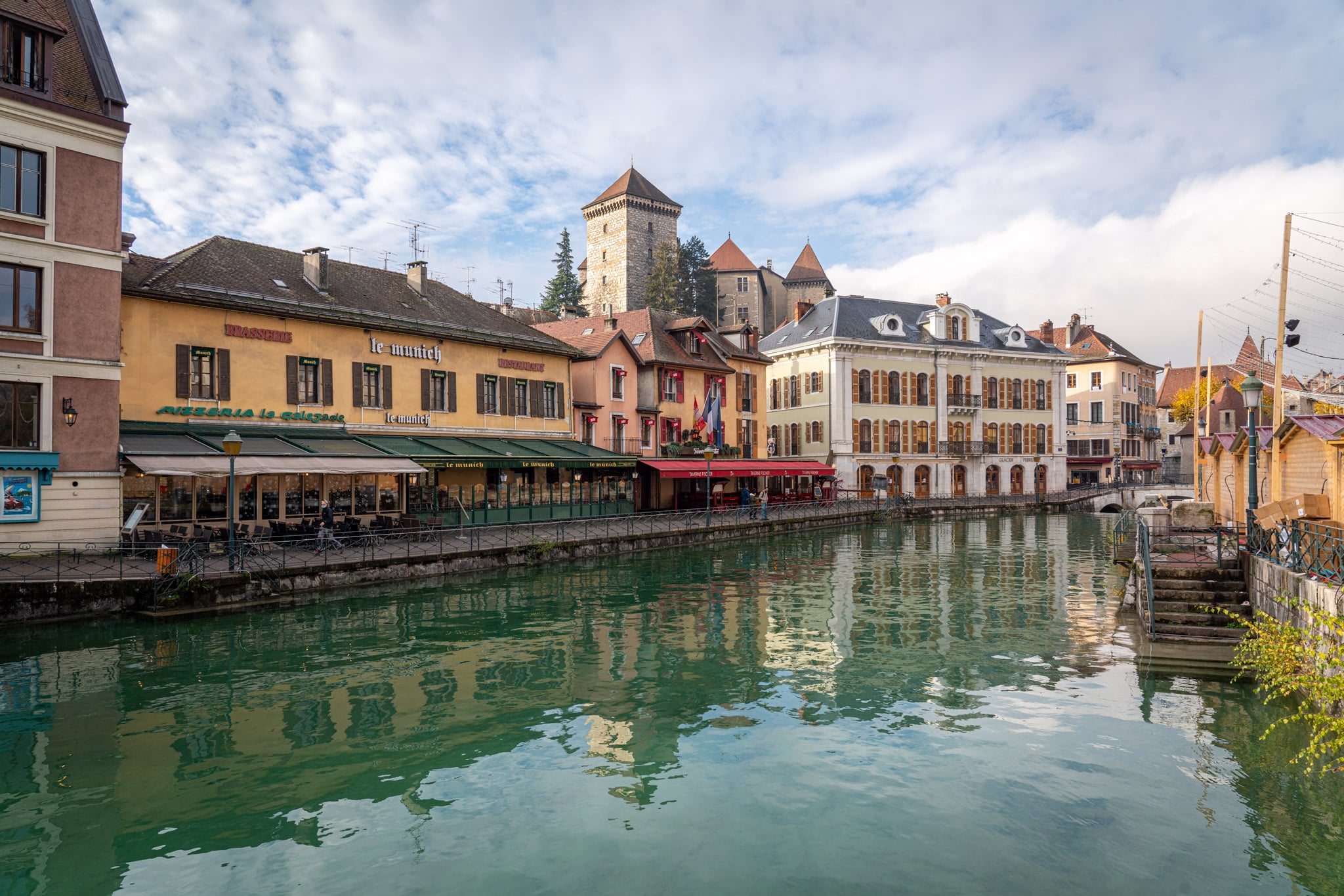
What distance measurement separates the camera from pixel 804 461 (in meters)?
48.3

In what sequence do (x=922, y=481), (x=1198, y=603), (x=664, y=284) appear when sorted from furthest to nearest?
(x=664, y=284)
(x=922, y=481)
(x=1198, y=603)

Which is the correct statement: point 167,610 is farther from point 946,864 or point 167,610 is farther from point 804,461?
point 804,461

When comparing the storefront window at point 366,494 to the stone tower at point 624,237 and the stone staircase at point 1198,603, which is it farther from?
the stone tower at point 624,237

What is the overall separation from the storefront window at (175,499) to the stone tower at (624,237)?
58.3 m

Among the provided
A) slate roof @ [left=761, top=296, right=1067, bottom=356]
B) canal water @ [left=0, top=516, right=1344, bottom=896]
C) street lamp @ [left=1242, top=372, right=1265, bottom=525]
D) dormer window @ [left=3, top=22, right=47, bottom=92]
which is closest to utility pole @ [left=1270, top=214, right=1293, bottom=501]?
street lamp @ [left=1242, top=372, right=1265, bottom=525]

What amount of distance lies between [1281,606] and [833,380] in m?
40.9

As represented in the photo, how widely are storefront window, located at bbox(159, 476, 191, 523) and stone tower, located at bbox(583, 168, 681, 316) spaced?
58.3m

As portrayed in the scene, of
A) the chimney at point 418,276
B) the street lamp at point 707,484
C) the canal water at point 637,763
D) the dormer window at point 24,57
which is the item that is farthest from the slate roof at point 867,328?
the dormer window at point 24,57

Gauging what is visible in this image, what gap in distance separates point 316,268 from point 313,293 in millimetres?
1309

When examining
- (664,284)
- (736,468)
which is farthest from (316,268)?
(664,284)

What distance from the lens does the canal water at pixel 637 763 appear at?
7445mm

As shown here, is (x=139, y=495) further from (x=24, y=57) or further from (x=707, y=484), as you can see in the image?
(x=707, y=484)

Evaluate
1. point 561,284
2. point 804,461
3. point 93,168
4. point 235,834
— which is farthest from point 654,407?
point 561,284

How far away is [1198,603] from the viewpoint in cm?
1570
